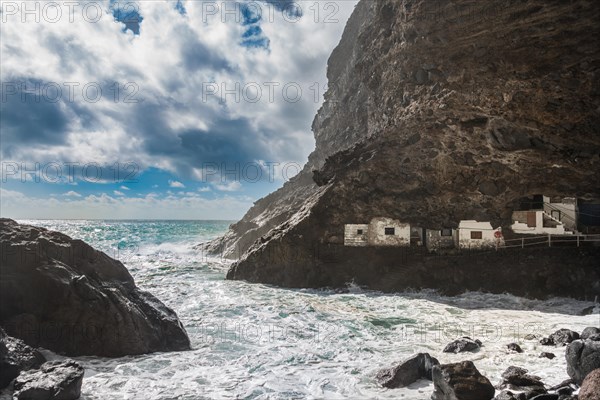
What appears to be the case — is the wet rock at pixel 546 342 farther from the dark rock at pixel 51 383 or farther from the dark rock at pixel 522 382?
the dark rock at pixel 51 383

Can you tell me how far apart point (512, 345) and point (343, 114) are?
55.8 meters

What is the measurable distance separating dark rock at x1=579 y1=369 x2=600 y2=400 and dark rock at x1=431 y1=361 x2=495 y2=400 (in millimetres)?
1706

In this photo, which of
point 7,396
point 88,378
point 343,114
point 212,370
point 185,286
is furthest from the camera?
point 343,114

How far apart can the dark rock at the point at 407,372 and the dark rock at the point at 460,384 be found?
0.80 meters

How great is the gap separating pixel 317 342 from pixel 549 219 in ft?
74.5

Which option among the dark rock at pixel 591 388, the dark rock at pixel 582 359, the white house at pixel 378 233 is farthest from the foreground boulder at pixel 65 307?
the white house at pixel 378 233

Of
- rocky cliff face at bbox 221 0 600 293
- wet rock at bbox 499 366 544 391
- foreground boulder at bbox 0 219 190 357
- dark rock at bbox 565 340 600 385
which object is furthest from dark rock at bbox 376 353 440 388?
rocky cliff face at bbox 221 0 600 293

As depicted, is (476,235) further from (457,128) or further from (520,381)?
(520,381)

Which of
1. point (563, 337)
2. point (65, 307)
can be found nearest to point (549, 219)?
point (563, 337)

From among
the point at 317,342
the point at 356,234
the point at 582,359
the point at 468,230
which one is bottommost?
the point at 317,342

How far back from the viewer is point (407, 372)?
939 centimetres

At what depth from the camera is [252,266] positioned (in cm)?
2808

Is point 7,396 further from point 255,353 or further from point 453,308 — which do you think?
point 453,308

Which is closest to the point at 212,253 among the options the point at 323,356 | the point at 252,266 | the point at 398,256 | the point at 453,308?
the point at 252,266
